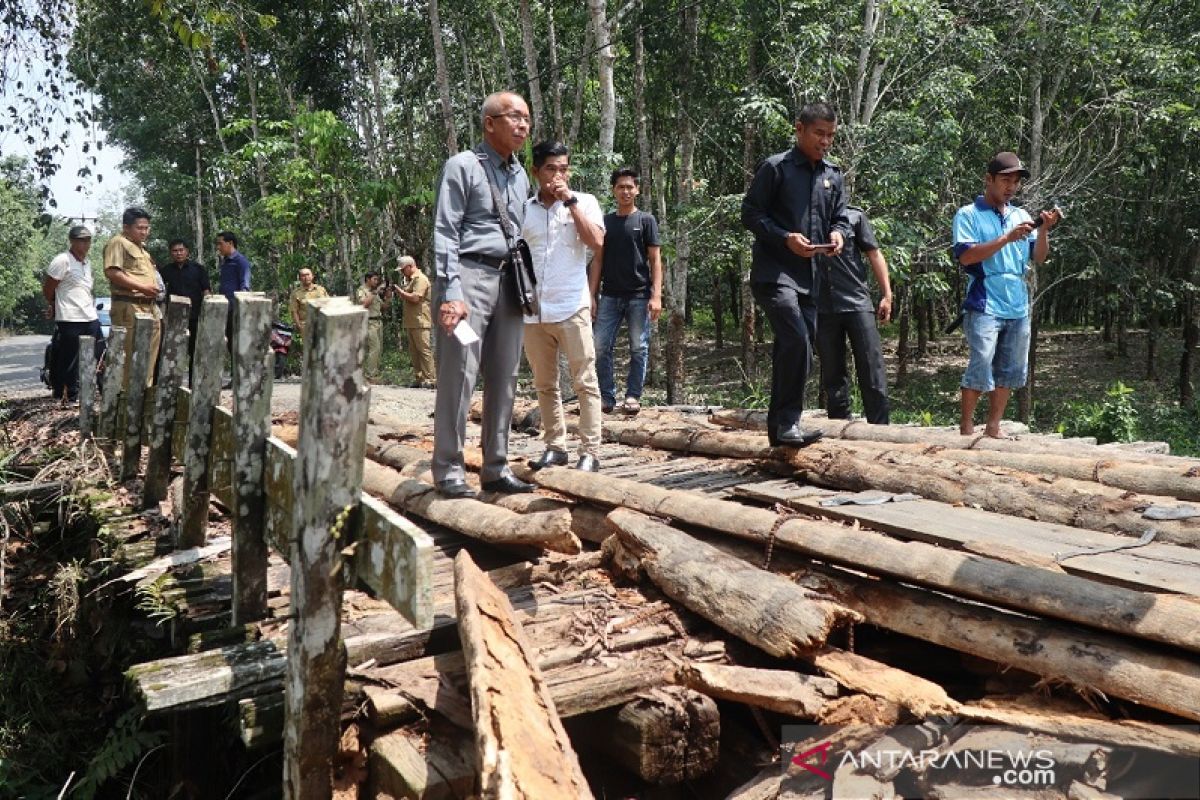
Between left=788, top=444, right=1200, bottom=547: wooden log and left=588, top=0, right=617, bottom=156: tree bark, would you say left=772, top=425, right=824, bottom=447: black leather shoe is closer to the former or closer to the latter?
left=788, top=444, right=1200, bottom=547: wooden log

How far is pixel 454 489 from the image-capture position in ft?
16.7

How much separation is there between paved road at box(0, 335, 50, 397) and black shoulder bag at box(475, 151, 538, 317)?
10386 mm

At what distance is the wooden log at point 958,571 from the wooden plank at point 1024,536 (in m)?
0.22

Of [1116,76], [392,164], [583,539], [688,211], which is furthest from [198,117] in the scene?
[583,539]

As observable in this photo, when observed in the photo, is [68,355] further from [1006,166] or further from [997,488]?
[997,488]

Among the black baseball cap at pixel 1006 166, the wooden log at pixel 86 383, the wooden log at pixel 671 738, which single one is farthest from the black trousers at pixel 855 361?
the wooden log at pixel 86 383

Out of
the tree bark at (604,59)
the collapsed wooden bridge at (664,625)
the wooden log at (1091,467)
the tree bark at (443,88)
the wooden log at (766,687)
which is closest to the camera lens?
the collapsed wooden bridge at (664,625)

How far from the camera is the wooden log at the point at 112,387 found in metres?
7.57

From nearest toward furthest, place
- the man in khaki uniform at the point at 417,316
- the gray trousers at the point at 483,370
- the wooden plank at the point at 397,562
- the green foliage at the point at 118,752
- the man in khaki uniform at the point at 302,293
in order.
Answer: the wooden plank at the point at 397,562 < the green foliage at the point at 118,752 < the gray trousers at the point at 483,370 < the man in khaki uniform at the point at 302,293 < the man in khaki uniform at the point at 417,316

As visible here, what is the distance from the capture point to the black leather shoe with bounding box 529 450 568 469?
5.84 metres

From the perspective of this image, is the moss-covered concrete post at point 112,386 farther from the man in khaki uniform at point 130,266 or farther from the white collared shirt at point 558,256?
the white collared shirt at point 558,256

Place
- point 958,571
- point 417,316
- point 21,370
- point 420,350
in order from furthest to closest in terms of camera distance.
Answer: point 21,370, point 420,350, point 417,316, point 958,571

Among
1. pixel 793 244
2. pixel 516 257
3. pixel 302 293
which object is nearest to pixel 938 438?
pixel 793 244

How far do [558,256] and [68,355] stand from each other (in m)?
7.78
